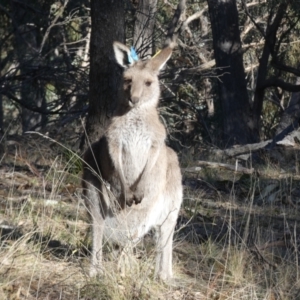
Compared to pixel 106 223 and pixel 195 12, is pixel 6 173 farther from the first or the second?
pixel 195 12

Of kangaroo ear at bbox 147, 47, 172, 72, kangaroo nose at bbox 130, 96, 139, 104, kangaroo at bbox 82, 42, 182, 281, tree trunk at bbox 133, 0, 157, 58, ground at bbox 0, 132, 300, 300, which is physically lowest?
ground at bbox 0, 132, 300, 300

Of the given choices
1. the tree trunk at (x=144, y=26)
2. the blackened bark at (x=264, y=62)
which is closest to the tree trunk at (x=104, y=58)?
the tree trunk at (x=144, y=26)

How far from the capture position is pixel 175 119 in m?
14.1

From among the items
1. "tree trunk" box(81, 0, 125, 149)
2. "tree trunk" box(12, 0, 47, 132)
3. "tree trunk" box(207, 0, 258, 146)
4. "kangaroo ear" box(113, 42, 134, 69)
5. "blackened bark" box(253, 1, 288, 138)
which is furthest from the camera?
"blackened bark" box(253, 1, 288, 138)

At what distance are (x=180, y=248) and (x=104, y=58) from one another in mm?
2474

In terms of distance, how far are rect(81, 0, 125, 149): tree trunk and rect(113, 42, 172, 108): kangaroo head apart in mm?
1907

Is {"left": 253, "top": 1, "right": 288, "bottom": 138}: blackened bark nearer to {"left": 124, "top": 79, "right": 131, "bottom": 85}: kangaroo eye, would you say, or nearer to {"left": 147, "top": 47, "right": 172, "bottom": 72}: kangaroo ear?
{"left": 147, "top": 47, "right": 172, "bottom": 72}: kangaroo ear

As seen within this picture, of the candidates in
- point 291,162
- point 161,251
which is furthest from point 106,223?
point 291,162

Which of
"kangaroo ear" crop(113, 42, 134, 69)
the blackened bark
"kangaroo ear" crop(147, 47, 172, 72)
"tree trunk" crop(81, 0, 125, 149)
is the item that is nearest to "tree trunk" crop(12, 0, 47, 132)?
"tree trunk" crop(81, 0, 125, 149)

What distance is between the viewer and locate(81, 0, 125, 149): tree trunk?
7859 mm

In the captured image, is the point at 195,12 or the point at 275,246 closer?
the point at 275,246

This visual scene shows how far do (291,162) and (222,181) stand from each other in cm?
158

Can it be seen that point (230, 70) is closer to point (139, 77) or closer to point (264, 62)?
point (264, 62)

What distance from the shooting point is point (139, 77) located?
5680 millimetres
